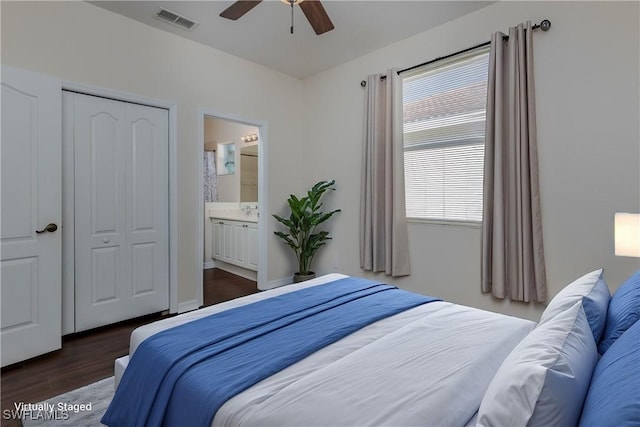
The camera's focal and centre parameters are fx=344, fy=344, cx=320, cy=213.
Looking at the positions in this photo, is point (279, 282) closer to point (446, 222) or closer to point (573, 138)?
point (446, 222)

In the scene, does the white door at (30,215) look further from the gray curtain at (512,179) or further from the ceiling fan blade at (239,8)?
the gray curtain at (512,179)

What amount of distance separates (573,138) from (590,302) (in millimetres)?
1795

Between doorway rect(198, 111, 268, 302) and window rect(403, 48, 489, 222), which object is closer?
window rect(403, 48, 489, 222)

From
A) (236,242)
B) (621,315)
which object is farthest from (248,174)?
(621,315)

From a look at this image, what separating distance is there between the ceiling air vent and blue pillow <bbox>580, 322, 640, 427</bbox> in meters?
3.60

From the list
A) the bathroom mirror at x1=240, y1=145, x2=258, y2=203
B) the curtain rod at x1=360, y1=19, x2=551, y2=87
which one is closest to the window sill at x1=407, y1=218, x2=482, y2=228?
the curtain rod at x1=360, y1=19, x2=551, y2=87

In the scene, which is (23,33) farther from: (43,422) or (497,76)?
(497,76)

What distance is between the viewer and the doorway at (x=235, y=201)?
458 centimetres

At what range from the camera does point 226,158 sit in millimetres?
6020

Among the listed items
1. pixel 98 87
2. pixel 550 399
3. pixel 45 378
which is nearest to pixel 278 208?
pixel 98 87

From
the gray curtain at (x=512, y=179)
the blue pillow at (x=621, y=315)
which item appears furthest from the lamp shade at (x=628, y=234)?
the gray curtain at (x=512, y=179)

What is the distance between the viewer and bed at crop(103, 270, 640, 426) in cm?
80

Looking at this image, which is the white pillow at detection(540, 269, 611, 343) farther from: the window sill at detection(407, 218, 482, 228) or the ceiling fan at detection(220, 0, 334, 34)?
the ceiling fan at detection(220, 0, 334, 34)

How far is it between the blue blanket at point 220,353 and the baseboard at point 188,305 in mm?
2012
